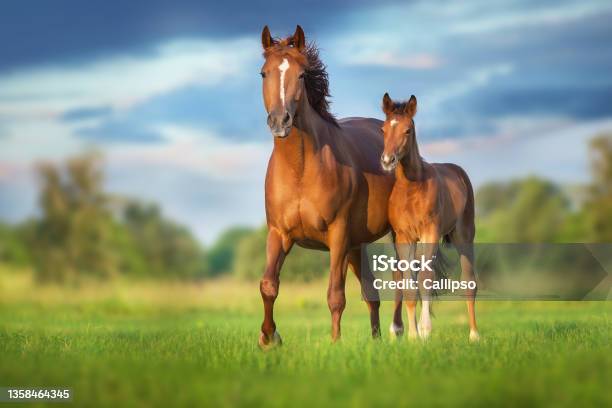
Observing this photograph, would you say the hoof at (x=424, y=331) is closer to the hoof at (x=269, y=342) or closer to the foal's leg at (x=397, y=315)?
the foal's leg at (x=397, y=315)

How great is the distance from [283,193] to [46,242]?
8992 millimetres

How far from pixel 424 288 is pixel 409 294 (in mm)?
208

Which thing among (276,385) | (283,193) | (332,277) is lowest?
(276,385)

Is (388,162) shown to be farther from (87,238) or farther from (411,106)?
(87,238)

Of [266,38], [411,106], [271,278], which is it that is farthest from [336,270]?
[266,38]

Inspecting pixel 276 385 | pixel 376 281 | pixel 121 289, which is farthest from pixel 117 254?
pixel 276 385

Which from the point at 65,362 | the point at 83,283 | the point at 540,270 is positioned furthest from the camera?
the point at 83,283

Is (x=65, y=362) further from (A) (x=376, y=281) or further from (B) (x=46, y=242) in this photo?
(B) (x=46, y=242)

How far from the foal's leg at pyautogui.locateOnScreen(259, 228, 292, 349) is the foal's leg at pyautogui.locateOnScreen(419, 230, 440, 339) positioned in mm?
1931

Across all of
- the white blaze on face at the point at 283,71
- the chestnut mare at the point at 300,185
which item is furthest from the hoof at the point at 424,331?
the white blaze on face at the point at 283,71

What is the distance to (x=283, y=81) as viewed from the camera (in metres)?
8.65

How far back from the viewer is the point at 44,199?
16828 millimetres

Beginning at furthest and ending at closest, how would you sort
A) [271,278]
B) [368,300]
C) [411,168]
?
[368,300] → [411,168] → [271,278]

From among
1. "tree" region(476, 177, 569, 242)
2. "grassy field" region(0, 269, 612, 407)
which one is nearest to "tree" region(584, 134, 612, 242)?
"tree" region(476, 177, 569, 242)
